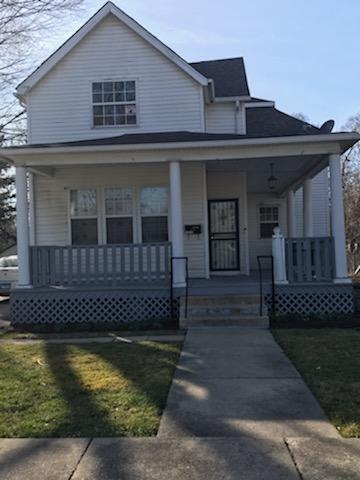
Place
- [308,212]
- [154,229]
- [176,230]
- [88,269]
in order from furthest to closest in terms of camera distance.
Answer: [308,212]
[154,229]
[88,269]
[176,230]

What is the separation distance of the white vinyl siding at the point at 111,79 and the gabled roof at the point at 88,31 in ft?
0.50

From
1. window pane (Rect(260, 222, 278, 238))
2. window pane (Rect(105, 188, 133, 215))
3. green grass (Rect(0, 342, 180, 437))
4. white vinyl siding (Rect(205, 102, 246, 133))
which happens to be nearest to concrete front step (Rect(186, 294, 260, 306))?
green grass (Rect(0, 342, 180, 437))

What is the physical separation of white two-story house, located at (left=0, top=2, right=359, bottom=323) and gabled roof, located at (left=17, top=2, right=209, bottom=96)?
0.03 metres

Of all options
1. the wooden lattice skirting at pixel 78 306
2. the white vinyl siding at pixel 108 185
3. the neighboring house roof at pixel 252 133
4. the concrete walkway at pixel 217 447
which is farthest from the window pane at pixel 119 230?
the concrete walkway at pixel 217 447

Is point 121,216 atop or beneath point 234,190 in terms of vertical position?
beneath

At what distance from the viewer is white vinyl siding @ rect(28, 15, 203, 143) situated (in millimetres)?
13422

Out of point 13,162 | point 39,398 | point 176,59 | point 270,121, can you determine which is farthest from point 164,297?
point 270,121

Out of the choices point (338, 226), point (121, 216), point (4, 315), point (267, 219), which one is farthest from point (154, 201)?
point (267, 219)

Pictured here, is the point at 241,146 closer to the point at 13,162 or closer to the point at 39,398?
the point at 13,162

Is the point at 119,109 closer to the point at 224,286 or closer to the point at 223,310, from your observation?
the point at 224,286

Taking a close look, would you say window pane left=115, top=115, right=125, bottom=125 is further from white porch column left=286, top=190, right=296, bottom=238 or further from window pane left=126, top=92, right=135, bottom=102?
white porch column left=286, top=190, right=296, bottom=238

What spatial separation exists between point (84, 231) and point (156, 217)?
188cm

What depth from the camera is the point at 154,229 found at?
42.6 feet

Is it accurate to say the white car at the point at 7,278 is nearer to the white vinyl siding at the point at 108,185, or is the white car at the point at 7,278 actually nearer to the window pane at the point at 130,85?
the white vinyl siding at the point at 108,185
